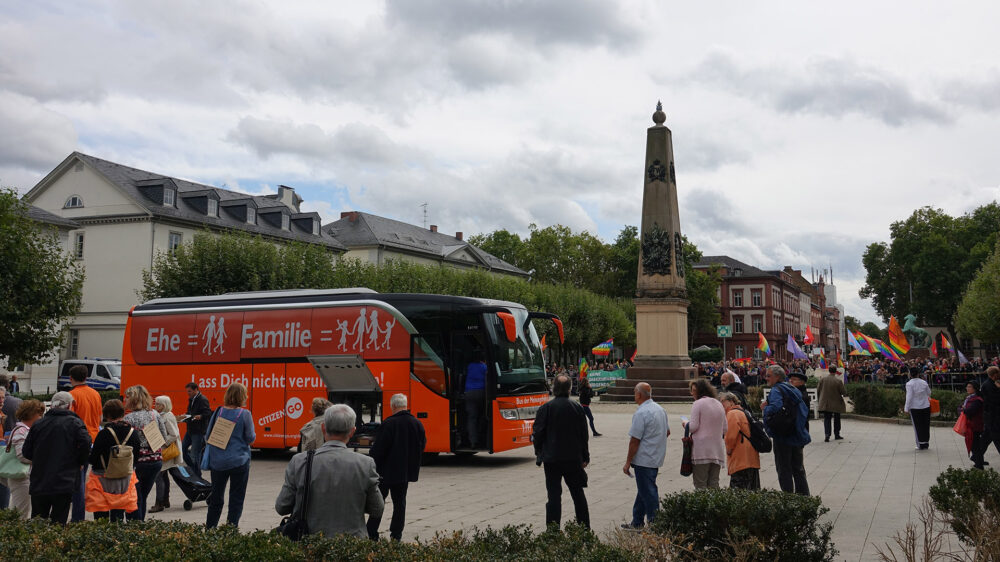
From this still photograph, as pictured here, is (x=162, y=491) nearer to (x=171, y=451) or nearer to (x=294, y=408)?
(x=171, y=451)

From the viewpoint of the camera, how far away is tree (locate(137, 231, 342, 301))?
36344mm

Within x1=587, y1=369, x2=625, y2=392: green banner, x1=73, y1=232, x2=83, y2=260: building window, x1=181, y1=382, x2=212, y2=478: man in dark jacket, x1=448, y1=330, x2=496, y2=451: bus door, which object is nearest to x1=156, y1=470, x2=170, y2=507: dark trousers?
x1=181, y1=382, x2=212, y2=478: man in dark jacket

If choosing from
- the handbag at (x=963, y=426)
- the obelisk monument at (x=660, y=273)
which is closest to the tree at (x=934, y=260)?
the obelisk monument at (x=660, y=273)

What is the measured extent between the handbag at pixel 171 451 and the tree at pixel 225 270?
27.3 meters

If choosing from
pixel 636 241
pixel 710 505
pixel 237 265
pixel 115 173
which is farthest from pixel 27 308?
pixel 636 241

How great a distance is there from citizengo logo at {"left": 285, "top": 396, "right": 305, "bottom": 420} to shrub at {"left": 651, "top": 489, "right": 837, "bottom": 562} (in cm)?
1120

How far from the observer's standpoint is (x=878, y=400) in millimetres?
25297

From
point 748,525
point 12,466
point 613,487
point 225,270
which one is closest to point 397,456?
point 748,525

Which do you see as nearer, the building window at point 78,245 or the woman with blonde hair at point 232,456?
the woman with blonde hair at point 232,456

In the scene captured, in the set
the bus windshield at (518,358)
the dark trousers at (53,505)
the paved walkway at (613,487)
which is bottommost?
the paved walkway at (613,487)

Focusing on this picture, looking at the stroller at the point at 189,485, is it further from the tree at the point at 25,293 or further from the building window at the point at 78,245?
the building window at the point at 78,245

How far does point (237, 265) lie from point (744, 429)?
3193cm

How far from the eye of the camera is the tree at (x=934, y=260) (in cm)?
7056

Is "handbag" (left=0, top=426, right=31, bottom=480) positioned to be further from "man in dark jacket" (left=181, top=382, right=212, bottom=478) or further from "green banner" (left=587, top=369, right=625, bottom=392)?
"green banner" (left=587, top=369, right=625, bottom=392)
